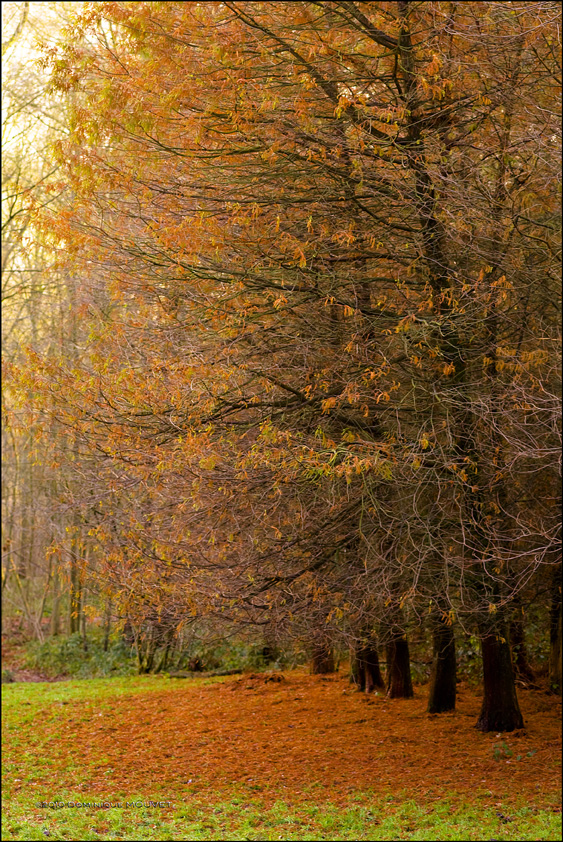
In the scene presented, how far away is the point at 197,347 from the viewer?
288 inches

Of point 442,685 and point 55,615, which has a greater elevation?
point 55,615

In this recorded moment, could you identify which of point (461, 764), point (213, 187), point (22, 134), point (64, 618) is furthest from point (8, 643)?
point (213, 187)

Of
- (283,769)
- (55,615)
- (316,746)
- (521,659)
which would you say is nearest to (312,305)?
(283,769)

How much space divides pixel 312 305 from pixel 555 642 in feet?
21.0

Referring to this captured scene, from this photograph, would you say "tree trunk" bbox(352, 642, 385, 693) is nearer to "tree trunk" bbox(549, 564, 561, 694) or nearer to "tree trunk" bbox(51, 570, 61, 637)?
"tree trunk" bbox(549, 564, 561, 694)

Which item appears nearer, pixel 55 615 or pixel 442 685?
pixel 442 685

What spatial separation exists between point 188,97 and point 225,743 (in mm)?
6960

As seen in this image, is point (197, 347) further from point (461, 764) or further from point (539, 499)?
point (461, 764)

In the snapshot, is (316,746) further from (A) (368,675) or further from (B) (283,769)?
(A) (368,675)

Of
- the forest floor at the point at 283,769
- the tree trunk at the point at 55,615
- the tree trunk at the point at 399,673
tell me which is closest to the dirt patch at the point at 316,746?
the forest floor at the point at 283,769

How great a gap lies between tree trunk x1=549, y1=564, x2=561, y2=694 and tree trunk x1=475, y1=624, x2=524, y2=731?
0.90 m

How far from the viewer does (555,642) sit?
36.2 ft

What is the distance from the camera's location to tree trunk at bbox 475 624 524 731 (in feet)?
29.4

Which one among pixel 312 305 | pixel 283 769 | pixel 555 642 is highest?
pixel 312 305
